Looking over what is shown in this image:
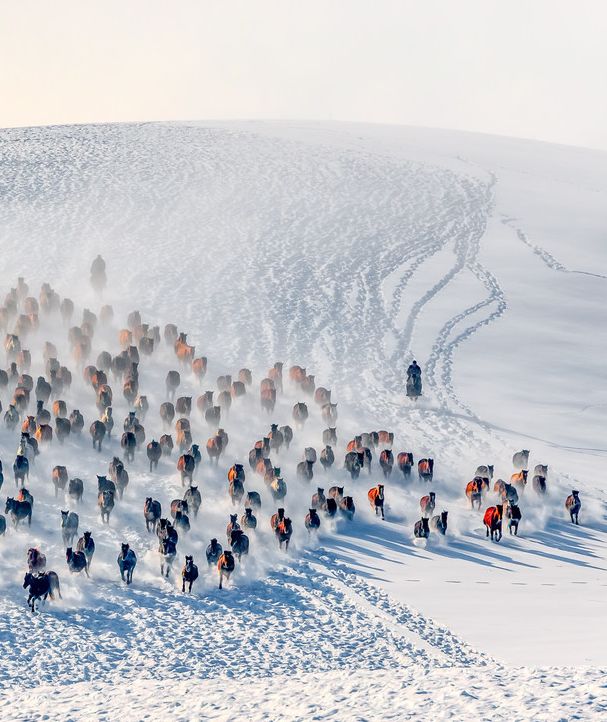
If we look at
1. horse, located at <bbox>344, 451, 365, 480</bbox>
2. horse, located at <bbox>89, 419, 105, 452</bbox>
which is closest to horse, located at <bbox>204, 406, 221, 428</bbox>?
horse, located at <bbox>89, 419, 105, 452</bbox>

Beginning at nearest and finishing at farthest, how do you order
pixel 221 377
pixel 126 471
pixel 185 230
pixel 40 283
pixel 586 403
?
pixel 126 471, pixel 221 377, pixel 586 403, pixel 40 283, pixel 185 230

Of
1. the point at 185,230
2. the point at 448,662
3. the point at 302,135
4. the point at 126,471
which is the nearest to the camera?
the point at 448,662

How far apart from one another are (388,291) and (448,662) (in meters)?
26.1

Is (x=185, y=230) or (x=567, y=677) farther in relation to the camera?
(x=185, y=230)

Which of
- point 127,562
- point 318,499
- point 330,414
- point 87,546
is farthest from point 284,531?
point 330,414

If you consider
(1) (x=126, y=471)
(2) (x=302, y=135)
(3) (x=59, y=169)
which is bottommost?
(1) (x=126, y=471)

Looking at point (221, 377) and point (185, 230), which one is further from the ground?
point (185, 230)

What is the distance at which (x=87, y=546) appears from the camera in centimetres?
2033

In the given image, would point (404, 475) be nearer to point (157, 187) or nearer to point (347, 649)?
point (347, 649)

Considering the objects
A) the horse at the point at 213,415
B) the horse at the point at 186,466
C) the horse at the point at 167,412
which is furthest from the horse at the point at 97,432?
the horse at the point at 213,415

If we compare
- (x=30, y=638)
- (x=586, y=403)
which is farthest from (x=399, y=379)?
(x=30, y=638)

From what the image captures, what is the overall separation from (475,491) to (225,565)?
6368 mm

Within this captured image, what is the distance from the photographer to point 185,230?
51438 millimetres

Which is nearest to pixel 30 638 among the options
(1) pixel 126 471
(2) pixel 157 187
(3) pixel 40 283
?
(1) pixel 126 471
